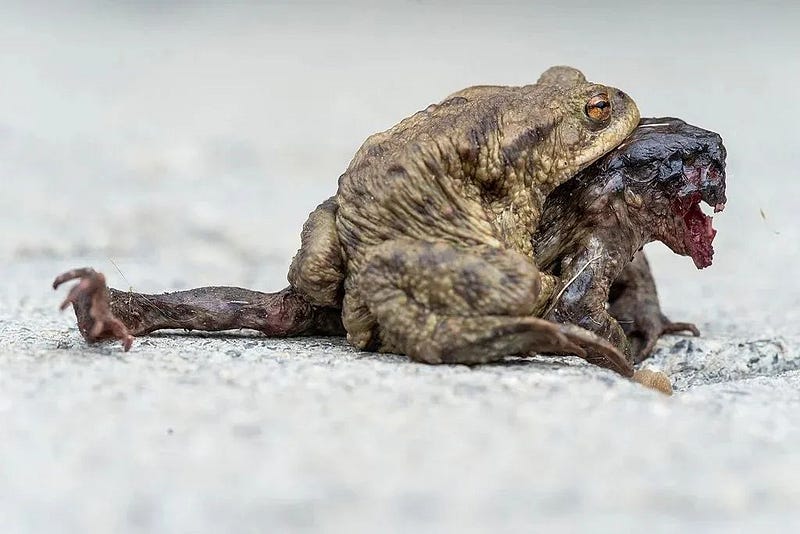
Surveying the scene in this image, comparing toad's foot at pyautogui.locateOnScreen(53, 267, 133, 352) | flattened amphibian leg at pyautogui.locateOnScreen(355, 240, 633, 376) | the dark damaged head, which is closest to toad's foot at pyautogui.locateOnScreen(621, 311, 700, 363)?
the dark damaged head

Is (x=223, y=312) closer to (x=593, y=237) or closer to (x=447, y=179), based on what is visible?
(x=447, y=179)

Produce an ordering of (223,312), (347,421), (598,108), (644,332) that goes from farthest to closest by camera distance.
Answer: (644,332) → (223,312) → (598,108) → (347,421)

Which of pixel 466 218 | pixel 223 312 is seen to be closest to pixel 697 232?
pixel 466 218

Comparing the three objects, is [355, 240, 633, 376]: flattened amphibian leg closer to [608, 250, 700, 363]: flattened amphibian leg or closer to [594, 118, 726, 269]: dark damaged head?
[594, 118, 726, 269]: dark damaged head

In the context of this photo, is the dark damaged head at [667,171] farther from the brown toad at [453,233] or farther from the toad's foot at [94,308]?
the toad's foot at [94,308]

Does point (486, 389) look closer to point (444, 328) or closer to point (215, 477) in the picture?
point (444, 328)

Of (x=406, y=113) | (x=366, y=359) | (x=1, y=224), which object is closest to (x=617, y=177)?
(x=366, y=359)

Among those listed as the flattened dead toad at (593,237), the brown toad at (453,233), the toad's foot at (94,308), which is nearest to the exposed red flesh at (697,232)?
the flattened dead toad at (593,237)
